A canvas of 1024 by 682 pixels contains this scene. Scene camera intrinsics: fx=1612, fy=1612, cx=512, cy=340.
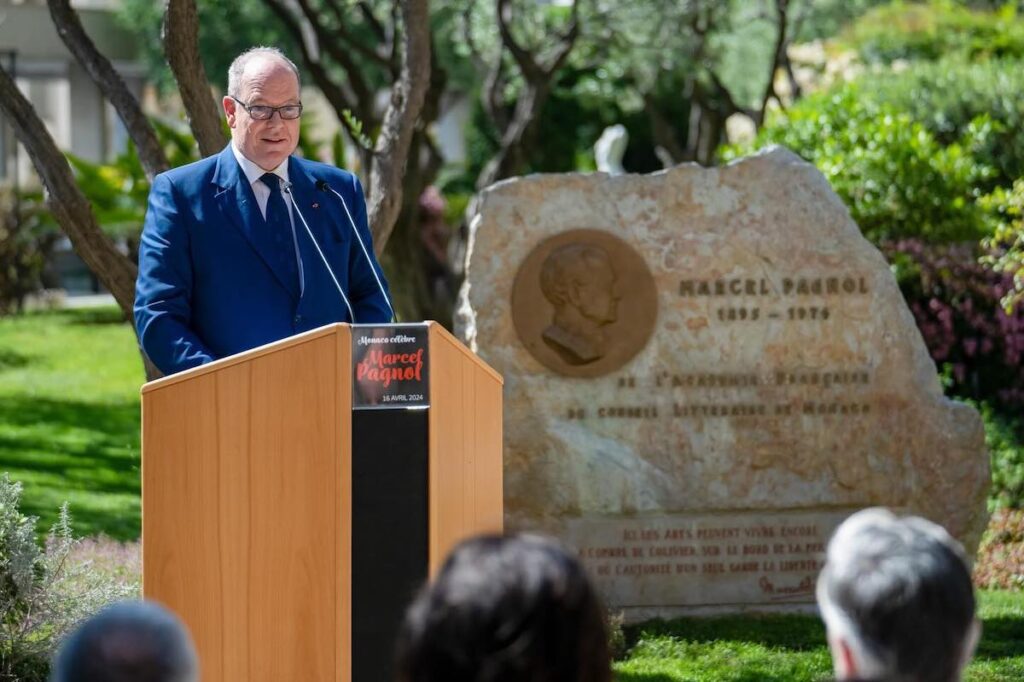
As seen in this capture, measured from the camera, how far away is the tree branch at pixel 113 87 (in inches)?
310

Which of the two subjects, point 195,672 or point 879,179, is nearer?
point 195,672

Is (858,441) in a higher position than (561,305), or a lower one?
lower

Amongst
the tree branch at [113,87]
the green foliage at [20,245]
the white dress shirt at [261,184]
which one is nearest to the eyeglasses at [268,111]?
the white dress shirt at [261,184]

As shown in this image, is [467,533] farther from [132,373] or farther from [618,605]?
[132,373]

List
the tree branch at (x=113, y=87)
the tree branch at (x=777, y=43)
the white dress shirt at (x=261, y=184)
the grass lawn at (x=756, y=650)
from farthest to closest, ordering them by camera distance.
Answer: the tree branch at (x=777, y=43)
the tree branch at (x=113, y=87)
the grass lawn at (x=756, y=650)
the white dress shirt at (x=261, y=184)

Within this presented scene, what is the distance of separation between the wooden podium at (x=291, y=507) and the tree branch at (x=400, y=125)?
12.1ft

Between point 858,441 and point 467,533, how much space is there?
4.02 m

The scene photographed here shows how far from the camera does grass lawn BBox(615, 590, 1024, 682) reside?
271 inches

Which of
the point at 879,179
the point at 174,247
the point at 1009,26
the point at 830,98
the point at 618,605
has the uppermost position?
the point at 1009,26

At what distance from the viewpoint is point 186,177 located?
5.01 metres

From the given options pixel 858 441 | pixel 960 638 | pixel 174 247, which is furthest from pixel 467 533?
pixel 858 441

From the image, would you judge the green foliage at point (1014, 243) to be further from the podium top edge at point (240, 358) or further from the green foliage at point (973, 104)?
the podium top edge at point (240, 358)

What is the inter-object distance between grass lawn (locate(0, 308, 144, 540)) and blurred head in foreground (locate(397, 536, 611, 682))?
7.38 m

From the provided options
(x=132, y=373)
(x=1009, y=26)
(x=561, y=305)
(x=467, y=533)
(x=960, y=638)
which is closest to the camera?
(x=960, y=638)
